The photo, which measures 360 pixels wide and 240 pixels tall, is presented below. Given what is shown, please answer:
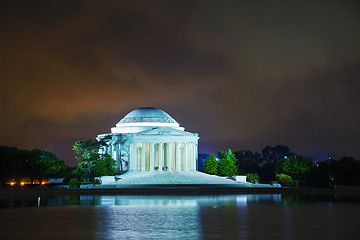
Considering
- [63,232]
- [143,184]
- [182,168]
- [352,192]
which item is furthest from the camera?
[182,168]

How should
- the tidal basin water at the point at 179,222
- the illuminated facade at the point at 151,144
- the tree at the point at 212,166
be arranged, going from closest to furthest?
1. the tidal basin water at the point at 179,222
2. the tree at the point at 212,166
3. the illuminated facade at the point at 151,144

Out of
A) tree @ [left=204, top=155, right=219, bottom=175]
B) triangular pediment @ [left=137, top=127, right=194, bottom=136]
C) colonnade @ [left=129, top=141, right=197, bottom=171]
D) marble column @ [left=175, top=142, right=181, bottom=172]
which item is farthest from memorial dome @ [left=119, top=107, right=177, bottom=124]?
Answer: tree @ [left=204, top=155, right=219, bottom=175]

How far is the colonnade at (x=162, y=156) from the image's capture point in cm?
14938

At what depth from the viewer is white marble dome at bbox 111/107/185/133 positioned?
156625mm

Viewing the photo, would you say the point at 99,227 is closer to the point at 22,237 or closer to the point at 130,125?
the point at 22,237

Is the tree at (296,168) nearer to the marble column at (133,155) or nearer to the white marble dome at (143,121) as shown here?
the white marble dome at (143,121)

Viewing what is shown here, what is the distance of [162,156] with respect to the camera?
153250 millimetres

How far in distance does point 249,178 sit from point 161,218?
299ft

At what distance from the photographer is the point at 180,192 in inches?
3841

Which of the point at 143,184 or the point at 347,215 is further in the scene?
the point at 143,184

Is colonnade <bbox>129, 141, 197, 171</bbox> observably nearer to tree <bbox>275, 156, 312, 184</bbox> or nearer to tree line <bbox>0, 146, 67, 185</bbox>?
tree line <bbox>0, 146, 67, 185</bbox>

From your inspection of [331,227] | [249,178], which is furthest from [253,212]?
[249,178]

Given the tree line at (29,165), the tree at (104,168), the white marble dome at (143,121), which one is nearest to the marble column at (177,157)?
the white marble dome at (143,121)

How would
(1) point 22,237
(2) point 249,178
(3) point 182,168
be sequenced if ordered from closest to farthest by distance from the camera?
(1) point 22,237, (2) point 249,178, (3) point 182,168
